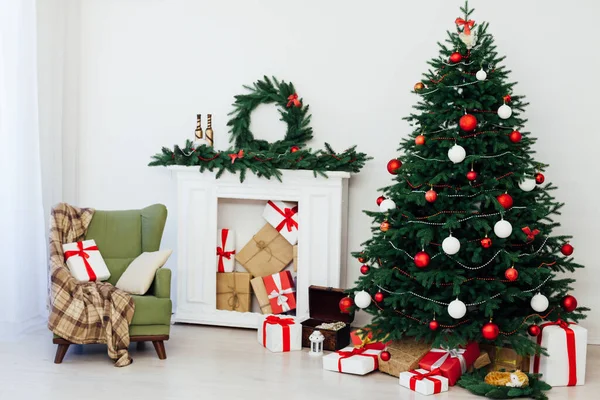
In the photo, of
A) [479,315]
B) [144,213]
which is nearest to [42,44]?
[144,213]

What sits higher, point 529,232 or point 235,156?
point 235,156

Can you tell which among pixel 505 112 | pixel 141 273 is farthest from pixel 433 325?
pixel 141 273

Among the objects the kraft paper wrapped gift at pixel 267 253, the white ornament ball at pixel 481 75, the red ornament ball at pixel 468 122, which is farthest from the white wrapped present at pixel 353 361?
the white ornament ball at pixel 481 75

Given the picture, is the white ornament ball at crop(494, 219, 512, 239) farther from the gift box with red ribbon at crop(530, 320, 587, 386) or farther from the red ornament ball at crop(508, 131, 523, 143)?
the gift box with red ribbon at crop(530, 320, 587, 386)

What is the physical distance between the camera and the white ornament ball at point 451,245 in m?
3.60

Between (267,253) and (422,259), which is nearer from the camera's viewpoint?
(422,259)

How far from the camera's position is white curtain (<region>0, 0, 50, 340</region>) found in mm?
4469

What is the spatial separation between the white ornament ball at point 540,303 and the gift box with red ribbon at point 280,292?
1725 millimetres

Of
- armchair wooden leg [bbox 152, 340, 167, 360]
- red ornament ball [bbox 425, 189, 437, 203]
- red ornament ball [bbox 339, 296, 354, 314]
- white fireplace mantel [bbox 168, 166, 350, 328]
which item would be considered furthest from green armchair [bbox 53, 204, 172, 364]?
red ornament ball [bbox 425, 189, 437, 203]

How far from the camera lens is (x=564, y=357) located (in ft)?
12.1

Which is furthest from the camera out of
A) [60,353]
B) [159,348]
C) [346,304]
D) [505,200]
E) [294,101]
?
[294,101]

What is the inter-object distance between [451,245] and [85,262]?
2.19m

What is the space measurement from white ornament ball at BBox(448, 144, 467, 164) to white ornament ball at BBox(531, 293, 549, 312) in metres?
0.84

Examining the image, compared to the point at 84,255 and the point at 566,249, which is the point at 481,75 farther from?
the point at 84,255
